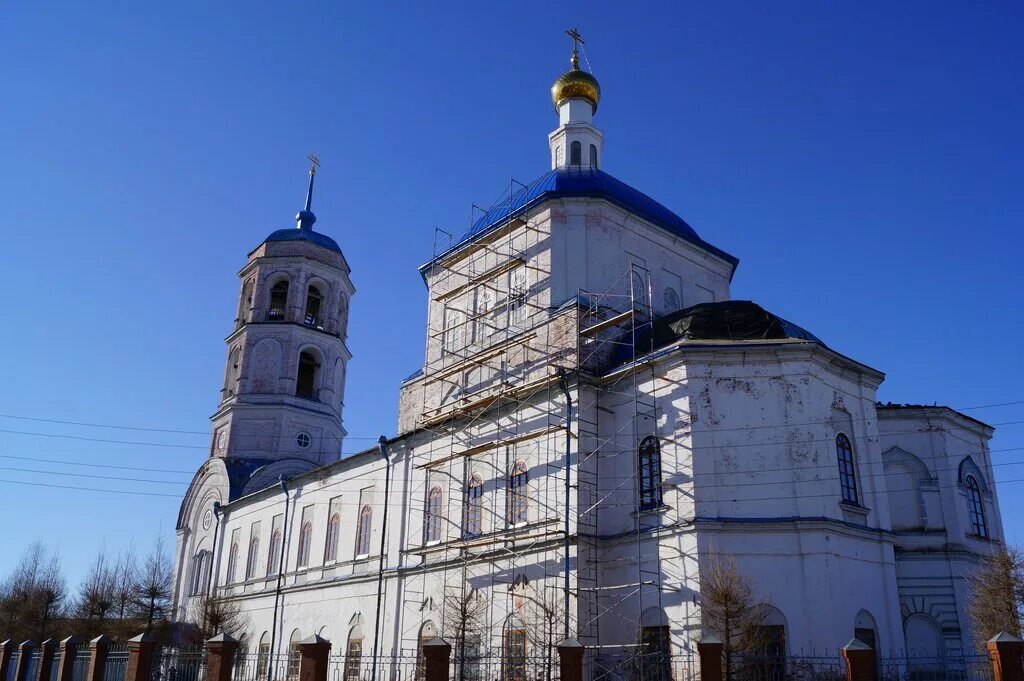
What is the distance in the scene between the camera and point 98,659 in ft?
49.6

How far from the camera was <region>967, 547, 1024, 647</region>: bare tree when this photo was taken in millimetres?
13680

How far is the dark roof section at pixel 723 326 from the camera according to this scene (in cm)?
1541

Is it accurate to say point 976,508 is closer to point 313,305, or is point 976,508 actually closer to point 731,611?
point 731,611

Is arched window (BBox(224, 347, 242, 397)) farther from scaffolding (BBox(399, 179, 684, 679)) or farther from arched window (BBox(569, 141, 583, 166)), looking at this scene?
arched window (BBox(569, 141, 583, 166))

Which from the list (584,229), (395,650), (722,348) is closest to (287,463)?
(395,650)

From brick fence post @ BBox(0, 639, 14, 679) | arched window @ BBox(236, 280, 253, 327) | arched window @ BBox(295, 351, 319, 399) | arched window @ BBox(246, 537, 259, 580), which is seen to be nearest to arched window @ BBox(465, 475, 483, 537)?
brick fence post @ BBox(0, 639, 14, 679)

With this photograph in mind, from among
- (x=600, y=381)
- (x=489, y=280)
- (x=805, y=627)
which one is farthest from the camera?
(x=489, y=280)

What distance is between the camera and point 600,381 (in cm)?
1606

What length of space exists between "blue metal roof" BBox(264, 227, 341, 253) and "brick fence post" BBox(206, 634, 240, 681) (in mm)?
18098

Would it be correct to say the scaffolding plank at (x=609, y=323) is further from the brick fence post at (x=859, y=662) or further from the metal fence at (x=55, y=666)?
the metal fence at (x=55, y=666)

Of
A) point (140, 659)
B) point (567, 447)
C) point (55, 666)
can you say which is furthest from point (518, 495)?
point (55, 666)

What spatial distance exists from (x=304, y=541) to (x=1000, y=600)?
54.1 ft

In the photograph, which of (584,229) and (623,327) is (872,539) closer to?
(623,327)

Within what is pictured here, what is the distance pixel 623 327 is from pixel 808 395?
4.17 m
